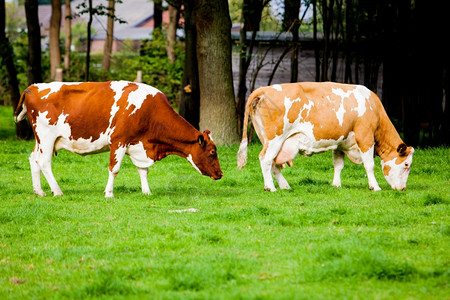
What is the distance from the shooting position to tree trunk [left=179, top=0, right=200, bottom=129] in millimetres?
20828

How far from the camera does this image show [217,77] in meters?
18.6

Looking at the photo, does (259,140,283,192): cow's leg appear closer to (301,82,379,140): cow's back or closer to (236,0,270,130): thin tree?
(301,82,379,140): cow's back

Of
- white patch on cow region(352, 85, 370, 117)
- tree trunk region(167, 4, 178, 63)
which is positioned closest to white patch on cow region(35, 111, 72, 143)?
white patch on cow region(352, 85, 370, 117)

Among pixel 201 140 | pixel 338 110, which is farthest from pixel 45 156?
pixel 338 110

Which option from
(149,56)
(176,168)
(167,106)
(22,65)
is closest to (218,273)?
(167,106)

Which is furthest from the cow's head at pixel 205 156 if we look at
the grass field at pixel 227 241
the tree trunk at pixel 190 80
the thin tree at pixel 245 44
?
the thin tree at pixel 245 44

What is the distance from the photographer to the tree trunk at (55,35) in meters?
34.2

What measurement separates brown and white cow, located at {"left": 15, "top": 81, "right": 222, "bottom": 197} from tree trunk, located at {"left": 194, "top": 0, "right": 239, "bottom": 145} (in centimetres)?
690

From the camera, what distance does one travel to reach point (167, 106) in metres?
11.7

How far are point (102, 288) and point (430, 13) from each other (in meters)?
14.7

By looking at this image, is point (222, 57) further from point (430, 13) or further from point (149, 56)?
point (149, 56)

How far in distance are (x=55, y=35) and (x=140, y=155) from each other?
26041 mm

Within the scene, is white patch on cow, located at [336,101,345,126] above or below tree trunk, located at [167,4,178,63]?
below

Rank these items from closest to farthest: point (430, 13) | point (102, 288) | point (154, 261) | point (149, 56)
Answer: point (102, 288)
point (154, 261)
point (430, 13)
point (149, 56)
